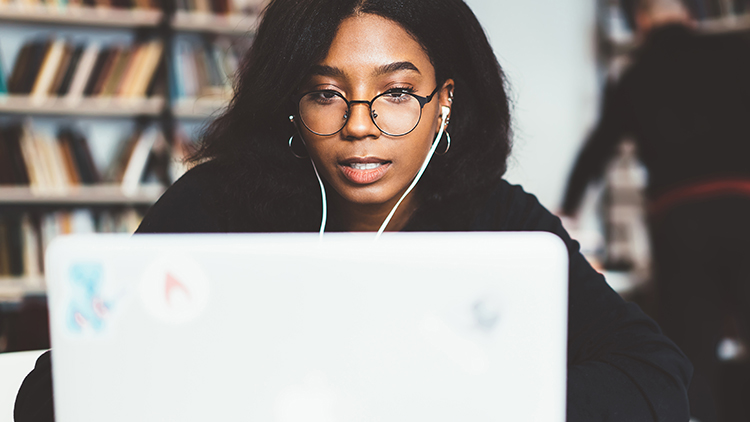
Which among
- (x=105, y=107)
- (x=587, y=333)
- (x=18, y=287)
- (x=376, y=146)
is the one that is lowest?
(x=587, y=333)

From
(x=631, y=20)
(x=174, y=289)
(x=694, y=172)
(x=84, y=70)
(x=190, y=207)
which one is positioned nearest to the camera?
(x=174, y=289)

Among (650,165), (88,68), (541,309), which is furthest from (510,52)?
(541,309)

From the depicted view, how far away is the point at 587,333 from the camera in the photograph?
807mm

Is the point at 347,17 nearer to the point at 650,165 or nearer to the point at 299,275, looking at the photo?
the point at 299,275

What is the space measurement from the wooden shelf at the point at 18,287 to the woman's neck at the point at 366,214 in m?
1.94

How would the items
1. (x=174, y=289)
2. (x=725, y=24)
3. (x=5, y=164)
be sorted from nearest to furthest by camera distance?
(x=174, y=289) < (x=5, y=164) < (x=725, y=24)

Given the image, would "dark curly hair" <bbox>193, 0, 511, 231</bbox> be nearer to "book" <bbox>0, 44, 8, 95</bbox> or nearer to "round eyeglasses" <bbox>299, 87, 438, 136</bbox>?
"round eyeglasses" <bbox>299, 87, 438, 136</bbox>

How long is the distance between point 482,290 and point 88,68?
2.55 m

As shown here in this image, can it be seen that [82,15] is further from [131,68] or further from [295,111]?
[295,111]

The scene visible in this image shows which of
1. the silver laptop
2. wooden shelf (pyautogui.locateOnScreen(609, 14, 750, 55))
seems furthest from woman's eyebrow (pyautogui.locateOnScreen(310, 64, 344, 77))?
wooden shelf (pyautogui.locateOnScreen(609, 14, 750, 55))

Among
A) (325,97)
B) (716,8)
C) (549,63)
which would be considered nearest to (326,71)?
(325,97)

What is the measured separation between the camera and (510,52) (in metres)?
3.42

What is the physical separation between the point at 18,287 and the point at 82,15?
3.89 ft

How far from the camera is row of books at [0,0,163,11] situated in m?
2.39
